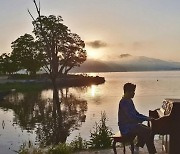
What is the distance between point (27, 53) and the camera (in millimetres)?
94688

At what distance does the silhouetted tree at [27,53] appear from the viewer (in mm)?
93312

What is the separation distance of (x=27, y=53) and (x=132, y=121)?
285 feet

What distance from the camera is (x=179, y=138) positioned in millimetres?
8898

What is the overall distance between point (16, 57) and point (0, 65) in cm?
1080

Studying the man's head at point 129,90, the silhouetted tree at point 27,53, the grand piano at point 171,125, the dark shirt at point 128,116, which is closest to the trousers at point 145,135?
the dark shirt at point 128,116

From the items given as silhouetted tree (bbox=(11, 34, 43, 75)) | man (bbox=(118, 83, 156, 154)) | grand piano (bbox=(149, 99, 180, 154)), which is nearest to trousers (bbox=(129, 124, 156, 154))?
man (bbox=(118, 83, 156, 154))

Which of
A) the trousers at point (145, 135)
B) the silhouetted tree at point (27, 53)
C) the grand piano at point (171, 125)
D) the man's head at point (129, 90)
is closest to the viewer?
the grand piano at point (171, 125)

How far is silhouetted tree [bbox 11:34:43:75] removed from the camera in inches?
3674

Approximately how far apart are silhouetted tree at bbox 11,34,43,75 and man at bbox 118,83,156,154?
3267 inches

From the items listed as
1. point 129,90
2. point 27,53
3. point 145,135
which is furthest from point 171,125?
point 27,53

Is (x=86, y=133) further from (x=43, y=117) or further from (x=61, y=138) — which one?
(x=43, y=117)

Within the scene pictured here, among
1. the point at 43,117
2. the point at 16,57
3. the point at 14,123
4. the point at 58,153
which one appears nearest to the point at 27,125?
the point at 14,123

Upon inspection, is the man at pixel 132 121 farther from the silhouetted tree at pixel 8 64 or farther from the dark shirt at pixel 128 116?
the silhouetted tree at pixel 8 64

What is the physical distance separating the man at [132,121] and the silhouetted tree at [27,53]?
83.0m
